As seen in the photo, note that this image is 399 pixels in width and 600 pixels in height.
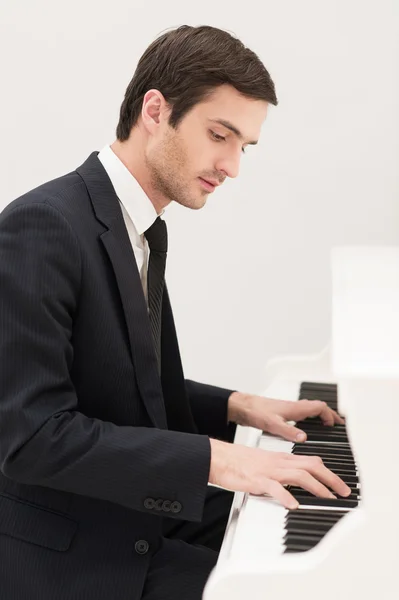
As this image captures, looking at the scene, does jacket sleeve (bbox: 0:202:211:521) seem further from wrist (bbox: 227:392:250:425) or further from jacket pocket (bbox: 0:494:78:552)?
wrist (bbox: 227:392:250:425)

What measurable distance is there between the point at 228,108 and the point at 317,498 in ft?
2.41

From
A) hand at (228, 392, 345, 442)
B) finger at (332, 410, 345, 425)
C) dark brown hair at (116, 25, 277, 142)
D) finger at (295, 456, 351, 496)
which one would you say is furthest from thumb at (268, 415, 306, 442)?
dark brown hair at (116, 25, 277, 142)

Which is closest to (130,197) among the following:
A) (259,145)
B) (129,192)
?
(129,192)

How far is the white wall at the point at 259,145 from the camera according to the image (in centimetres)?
314

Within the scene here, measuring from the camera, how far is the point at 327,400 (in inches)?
79.6

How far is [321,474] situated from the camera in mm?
1296

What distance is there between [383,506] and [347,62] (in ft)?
8.14

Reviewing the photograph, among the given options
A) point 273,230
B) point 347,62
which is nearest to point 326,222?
point 273,230

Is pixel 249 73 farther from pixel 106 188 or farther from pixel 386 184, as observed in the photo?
pixel 386 184

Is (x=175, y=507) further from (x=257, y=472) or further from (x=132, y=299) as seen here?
(x=132, y=299)

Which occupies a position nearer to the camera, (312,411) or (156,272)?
(156,272)

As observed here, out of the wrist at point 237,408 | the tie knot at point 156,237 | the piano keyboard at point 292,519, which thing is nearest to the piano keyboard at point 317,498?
the piano keyboard at point 292,519

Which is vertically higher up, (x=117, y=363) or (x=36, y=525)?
(x=117, y=363)

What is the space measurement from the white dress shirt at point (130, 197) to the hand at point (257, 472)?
1.66 feet
